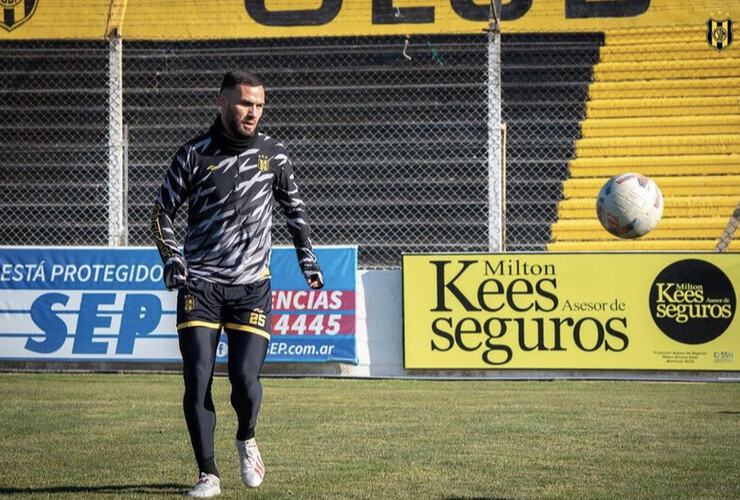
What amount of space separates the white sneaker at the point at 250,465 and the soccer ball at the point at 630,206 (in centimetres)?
669

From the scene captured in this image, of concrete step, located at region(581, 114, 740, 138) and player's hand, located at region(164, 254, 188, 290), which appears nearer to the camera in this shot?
player's hand, located at region(164, 254, 188, 290)

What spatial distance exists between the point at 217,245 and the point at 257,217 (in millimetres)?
236

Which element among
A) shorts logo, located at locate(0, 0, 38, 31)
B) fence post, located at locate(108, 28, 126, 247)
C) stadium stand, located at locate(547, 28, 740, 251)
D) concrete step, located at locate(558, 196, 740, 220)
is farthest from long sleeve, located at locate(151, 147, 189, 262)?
shorts logo, located at locate(0, 0, 38, 31)

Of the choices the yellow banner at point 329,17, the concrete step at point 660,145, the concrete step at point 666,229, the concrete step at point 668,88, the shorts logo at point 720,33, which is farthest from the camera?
the concrete step at point 668,88

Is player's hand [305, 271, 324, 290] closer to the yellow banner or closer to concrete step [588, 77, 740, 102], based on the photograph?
the yellow banner

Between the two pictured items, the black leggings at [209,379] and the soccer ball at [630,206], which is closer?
the black leggings at [209,379]

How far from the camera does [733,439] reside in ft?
23.8

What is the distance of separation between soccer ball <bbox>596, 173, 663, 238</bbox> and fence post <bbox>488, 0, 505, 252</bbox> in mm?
1837

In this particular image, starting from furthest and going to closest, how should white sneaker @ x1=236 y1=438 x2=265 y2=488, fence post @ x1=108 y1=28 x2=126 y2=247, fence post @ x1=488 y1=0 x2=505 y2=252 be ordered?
fence post @ x1=108 y1=28 x2=126 y2=247 → fence post @ x1=488 y1=0 x2=505 y2=252 → white sneaker @ x1=236 y1=438 x2=265 y2=488

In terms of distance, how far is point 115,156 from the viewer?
13.9 metres

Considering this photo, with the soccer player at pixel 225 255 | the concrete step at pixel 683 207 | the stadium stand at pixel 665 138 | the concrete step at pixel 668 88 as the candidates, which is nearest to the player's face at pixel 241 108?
the soccer player at pixel 225 255

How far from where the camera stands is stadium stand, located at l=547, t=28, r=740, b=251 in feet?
50.9

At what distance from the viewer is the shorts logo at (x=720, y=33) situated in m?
16.0

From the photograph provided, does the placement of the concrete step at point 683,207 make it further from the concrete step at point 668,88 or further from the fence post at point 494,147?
the fence post at point 494,147
